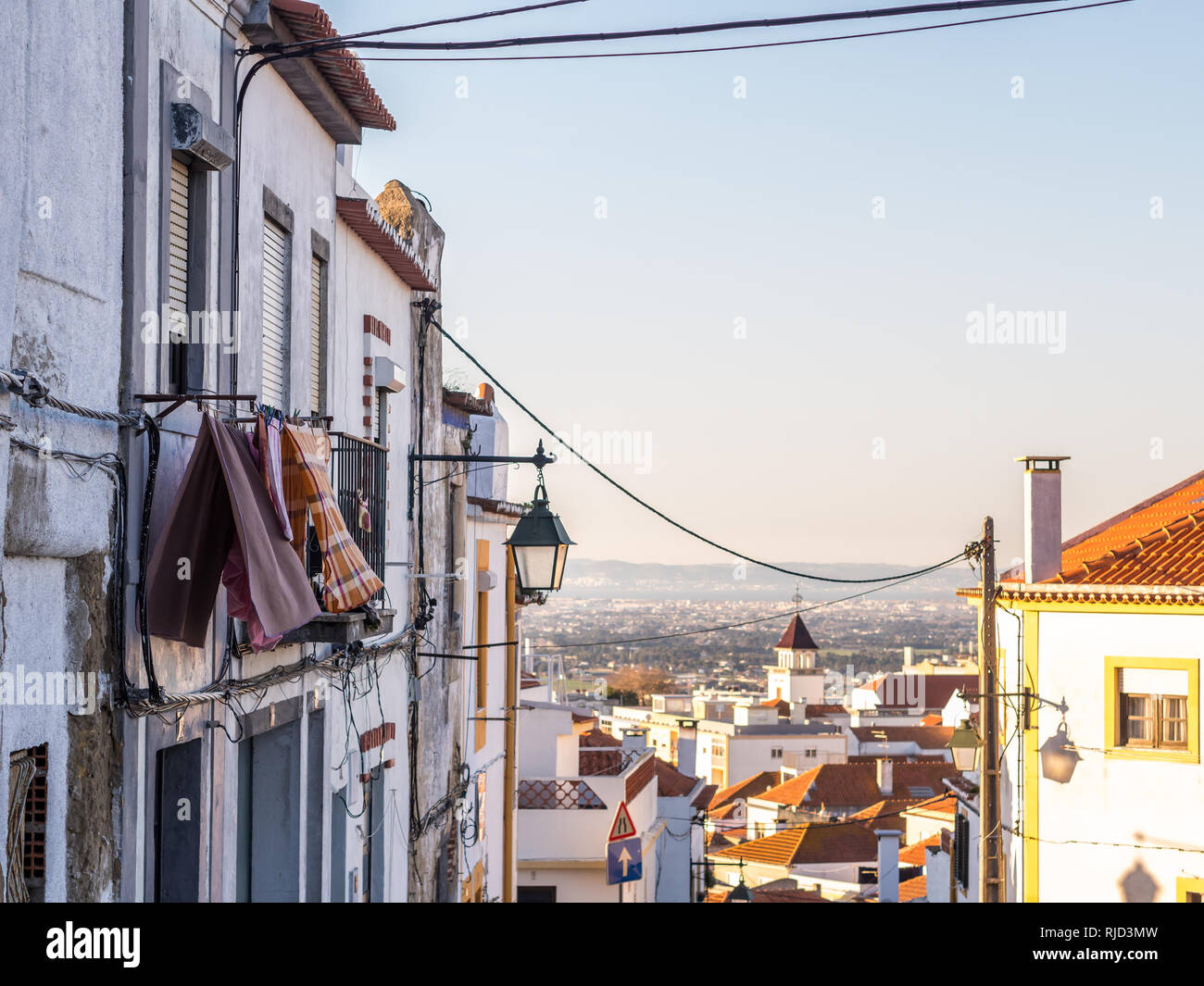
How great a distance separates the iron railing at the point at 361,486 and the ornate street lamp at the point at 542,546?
46.5 inches

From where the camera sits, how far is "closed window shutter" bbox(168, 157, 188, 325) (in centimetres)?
687

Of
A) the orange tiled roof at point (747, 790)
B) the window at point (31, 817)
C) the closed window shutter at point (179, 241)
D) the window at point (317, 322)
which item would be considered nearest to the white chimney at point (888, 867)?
the window at point (317, 322)

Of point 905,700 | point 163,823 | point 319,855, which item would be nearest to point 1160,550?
point 319,855

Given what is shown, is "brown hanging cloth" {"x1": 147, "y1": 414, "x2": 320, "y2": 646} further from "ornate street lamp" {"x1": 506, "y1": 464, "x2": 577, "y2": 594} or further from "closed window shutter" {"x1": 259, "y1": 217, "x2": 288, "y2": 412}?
"ornate street lamp" {"x1": 506, "y1": 464, "x2": 577, "y2": 594}

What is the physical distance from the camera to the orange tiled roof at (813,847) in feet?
194

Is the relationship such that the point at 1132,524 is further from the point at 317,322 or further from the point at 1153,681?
the point at 317,322

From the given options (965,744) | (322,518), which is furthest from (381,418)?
(965,744)

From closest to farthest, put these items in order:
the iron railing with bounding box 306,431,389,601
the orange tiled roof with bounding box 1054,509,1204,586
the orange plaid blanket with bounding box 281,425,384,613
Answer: the orange plaid blanket with bounding box 281,425,384,613
the iron railing with bounding box 306,431,389,601
the orange tiled roof with bounding box 1054,509,1204,586

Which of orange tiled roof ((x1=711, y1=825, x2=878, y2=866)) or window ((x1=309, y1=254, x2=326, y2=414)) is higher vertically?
window ((x1=309, y1=254, x2=326, y2=414))

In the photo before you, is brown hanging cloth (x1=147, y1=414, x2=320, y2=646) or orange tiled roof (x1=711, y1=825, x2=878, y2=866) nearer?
brown hanging cloth (x1=147, y1=414, x2=320, y2=646)

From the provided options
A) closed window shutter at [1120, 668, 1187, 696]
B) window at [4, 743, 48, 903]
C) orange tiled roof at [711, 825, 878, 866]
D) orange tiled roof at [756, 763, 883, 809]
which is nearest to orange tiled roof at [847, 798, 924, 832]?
orange tiled roof at [711, 825, 878, 866]

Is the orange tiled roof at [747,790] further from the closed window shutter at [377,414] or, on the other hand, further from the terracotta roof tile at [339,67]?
the terracotta roof tile at [339,67]

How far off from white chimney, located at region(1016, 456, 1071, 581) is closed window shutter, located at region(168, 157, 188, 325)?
15994mm
